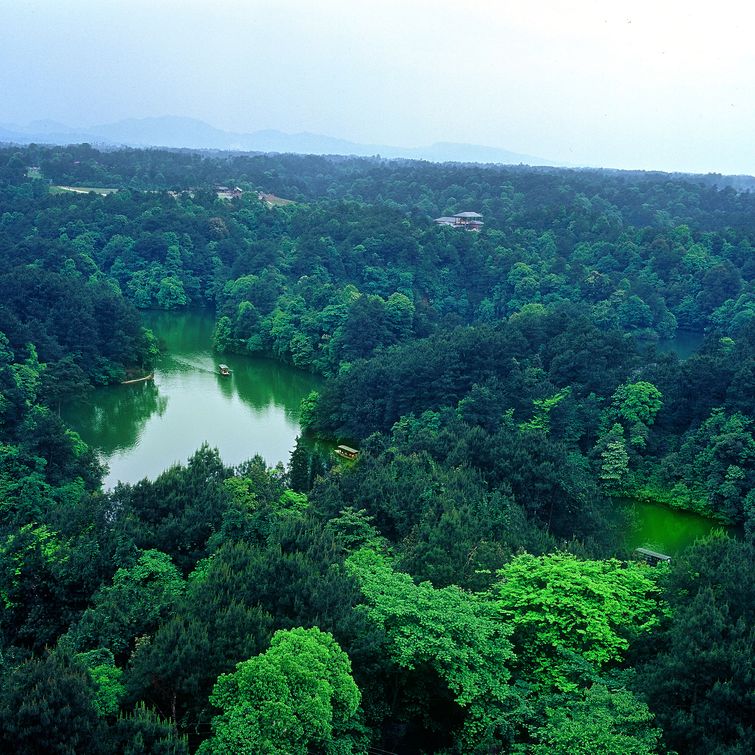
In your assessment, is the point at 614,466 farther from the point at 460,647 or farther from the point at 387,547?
the point at 460,647

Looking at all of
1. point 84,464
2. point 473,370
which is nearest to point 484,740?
point 84,464

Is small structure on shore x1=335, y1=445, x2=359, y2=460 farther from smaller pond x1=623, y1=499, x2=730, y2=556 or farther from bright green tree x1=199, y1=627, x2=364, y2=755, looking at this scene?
bright green tree x1=199, y1=627, x2=364, y2=755

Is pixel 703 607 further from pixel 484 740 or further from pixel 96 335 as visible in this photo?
pixel 96 335

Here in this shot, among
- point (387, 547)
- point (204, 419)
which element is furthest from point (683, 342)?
point (387, 547)

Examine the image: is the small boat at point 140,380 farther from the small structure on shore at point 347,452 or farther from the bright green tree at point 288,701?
the bright green tree at point 288,701

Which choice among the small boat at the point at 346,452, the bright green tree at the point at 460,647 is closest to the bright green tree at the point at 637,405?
the small boat at the point at 346,452

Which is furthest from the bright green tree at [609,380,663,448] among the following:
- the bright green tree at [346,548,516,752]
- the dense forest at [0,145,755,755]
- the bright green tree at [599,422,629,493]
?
the bright green tree at [346,548,516,752]
